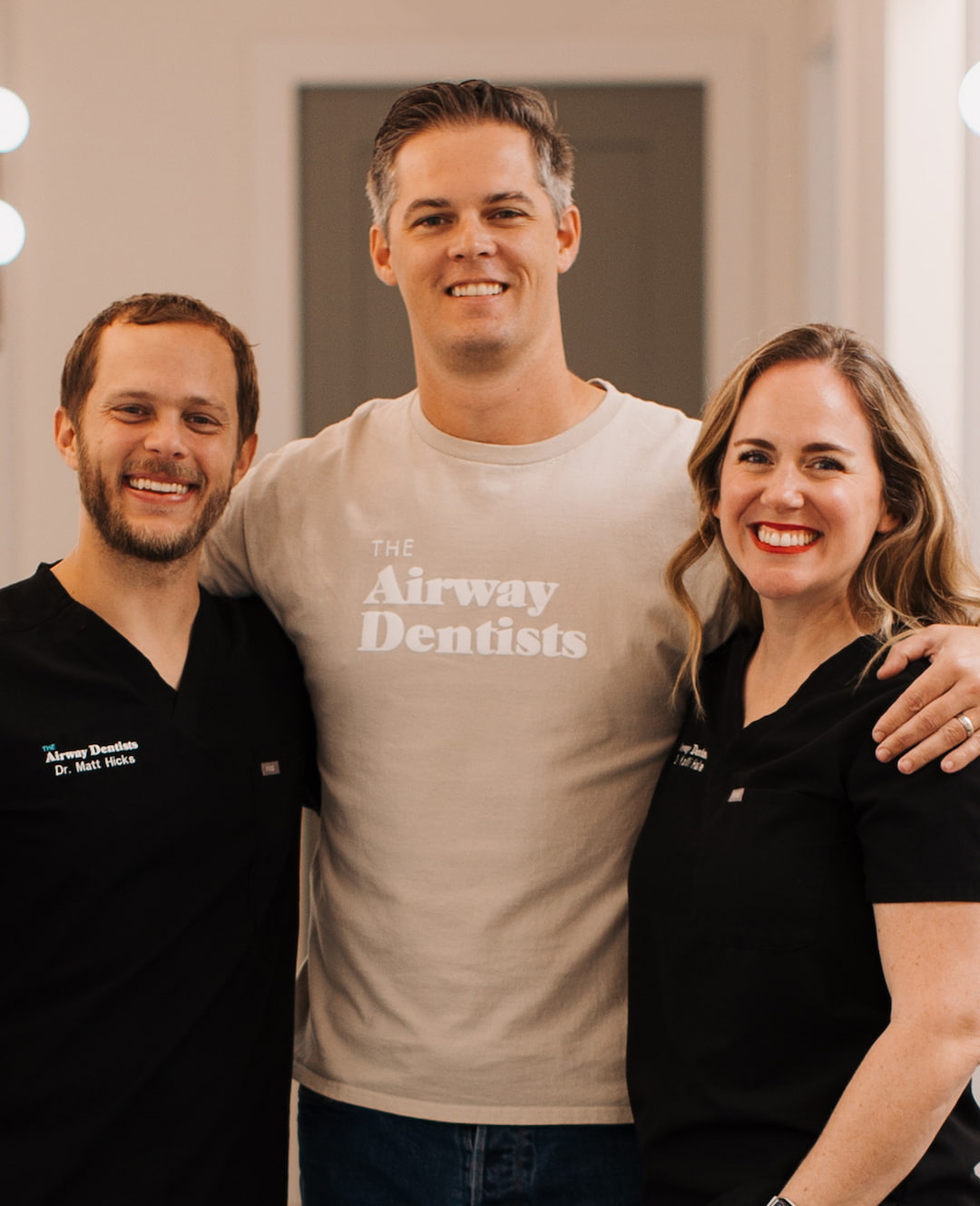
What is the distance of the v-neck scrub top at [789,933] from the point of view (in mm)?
1100

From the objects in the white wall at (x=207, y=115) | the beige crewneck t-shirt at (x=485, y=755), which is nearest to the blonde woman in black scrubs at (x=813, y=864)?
the beige crewneck t-shirt at (x=485, y=755)

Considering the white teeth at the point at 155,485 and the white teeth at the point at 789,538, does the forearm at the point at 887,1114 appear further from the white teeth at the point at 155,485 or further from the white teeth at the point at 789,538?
the white teeth at the point at 155,485

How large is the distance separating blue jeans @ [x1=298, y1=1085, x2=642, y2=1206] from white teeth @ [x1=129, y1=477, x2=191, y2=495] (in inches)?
29.0

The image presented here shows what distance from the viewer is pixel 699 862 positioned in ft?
4.11

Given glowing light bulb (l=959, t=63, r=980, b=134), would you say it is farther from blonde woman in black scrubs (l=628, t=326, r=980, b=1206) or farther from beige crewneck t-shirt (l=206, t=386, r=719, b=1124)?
beige crewneck t-shirt (l=206, t=386, r=719, b=1124)

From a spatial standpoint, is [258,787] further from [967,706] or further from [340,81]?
[340,81]

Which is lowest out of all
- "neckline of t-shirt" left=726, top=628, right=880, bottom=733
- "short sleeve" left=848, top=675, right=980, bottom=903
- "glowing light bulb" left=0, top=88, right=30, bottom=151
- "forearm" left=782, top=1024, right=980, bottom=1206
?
"forearm" left=782, top=1024, right=980, bottom=1206

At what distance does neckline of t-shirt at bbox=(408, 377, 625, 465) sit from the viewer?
1.57m

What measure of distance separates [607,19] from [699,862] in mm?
2337

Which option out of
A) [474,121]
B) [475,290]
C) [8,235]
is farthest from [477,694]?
[8,235]

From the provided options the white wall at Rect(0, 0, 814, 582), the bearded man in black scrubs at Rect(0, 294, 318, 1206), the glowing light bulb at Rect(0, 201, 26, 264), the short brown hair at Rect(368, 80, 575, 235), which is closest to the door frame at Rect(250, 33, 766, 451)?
the white wall at Rect(0, 0, 814, 582)

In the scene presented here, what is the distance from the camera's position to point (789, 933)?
1.16 metres

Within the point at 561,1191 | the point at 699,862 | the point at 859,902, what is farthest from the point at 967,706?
the point at 561,1191

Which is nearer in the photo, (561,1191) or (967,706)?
(967,706)
